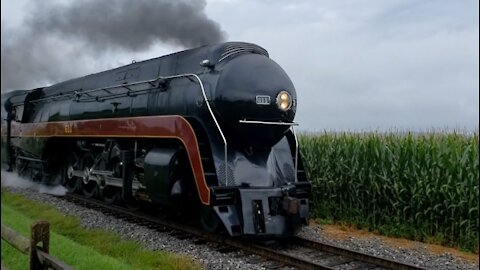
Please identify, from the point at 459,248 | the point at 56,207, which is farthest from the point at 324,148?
the point at 56,207

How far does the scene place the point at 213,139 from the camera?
767 cm

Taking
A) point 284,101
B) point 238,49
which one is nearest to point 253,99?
point 284,101

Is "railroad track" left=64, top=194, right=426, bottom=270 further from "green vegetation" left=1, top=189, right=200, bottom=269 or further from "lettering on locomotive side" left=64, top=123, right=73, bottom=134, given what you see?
"lettering on locomotive side" left=64, top=123, right=73, bottom=134

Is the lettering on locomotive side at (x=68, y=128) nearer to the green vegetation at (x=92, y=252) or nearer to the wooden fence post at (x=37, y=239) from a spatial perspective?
the green vegetation at (x=92, y=252)

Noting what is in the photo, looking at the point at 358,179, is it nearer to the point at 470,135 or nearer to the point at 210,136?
the point at 470,135

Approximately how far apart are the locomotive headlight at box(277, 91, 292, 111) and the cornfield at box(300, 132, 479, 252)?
2.62 metres

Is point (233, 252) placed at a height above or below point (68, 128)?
below

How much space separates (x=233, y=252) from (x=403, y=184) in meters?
3.63

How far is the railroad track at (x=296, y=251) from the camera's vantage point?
6.33 metres

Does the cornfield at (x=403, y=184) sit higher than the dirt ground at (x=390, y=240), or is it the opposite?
the cornfield at (x=403, y=184)

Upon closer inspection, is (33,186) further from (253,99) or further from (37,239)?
(37,239)

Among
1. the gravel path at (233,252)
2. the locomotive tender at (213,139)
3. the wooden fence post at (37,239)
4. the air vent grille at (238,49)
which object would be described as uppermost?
the air vent grille at (238,49)

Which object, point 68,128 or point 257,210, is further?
point 68,128

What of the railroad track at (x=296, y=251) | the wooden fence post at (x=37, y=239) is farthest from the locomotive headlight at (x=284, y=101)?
the wooden fence post at (x=37, y=239)
